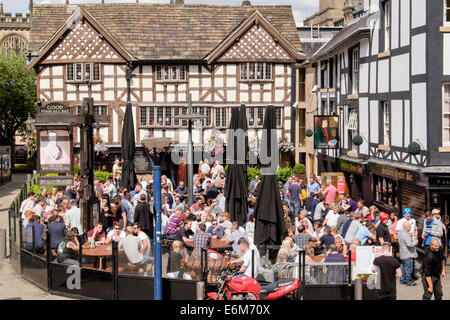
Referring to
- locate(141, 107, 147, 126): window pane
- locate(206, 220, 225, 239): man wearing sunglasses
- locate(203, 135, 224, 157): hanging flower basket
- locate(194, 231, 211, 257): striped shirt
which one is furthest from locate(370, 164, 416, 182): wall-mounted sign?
locate(141, 107, 147, 126): window pane

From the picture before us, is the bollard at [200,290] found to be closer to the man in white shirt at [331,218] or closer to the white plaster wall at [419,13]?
the man in white shirt at [331,218]

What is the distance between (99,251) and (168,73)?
78.6ft

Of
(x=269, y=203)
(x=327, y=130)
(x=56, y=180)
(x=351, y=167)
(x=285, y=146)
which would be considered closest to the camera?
(x=269, y=203)

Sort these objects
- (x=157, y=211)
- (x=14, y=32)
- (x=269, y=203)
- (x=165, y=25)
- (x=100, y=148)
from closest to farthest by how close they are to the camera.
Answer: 1. (x=157, y=211)
2. (x=269, y=203)
3. (x=100, y=148)
4. (x=165, y=25)
5. (x=14, y=32)

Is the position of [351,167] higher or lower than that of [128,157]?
lower

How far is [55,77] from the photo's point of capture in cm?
3838

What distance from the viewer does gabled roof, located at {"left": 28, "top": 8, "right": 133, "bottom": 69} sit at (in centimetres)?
3731

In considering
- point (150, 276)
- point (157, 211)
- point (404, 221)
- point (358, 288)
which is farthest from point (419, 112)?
point (157, 211)

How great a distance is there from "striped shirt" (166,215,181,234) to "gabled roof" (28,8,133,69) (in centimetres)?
2127

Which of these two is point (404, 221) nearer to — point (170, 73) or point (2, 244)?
point (2, 244)

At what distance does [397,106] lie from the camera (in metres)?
22.4

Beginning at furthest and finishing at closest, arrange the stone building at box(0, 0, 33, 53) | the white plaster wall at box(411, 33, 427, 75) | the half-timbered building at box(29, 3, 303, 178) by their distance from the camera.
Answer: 1. the stone building at box(0, 0, 33, 53)
2. the half-timbered building at box(29, 3, 303, 178)
3. the white plaster wall at box(411, 33, 427, 75)

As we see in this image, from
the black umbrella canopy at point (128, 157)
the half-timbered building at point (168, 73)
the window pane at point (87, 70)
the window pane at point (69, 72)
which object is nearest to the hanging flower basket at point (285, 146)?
the half-timbered building at point (168, 73)

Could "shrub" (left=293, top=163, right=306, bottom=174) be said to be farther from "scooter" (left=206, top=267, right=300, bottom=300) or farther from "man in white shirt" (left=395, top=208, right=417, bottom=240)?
"scooter" (left=206, top=267, right=300, bottom=300)
